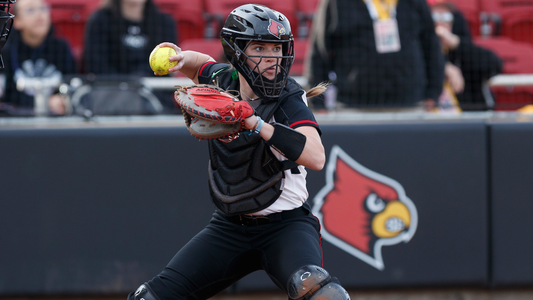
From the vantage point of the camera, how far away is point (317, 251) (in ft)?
9.02

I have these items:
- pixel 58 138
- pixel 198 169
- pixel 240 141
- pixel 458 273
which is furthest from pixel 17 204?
pixel 458 273

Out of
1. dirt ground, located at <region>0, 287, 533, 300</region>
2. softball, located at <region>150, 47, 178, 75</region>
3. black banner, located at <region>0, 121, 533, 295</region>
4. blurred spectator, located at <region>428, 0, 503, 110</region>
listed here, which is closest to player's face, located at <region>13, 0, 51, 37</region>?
black banner, located at <region>0, 121, 533, 295</region>

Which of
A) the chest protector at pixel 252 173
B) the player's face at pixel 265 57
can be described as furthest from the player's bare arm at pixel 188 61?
the chest protector at pixel 252 173

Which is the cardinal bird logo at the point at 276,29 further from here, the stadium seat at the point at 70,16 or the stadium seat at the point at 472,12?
the stadium seat at the point at 472,12

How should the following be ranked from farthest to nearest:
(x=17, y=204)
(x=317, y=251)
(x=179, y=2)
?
1. (x=179, y=2)
2. (x=17, y=204)
3. (x=317, y=251)

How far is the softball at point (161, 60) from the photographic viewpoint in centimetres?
282

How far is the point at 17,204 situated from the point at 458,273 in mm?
3415

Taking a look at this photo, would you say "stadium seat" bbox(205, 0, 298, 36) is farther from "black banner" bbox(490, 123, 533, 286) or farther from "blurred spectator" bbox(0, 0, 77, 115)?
"black banner" bbox(490, 123, 533, 286)

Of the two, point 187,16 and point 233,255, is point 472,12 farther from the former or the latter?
point 233,255

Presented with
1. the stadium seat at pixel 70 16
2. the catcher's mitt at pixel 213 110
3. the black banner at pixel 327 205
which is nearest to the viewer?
the catcher's mitt at pixel 213 110

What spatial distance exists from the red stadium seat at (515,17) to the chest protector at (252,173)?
5360mm

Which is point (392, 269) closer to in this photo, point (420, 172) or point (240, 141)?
point (420, 172)

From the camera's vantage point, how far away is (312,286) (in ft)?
8.38

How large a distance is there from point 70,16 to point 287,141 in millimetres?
5464
